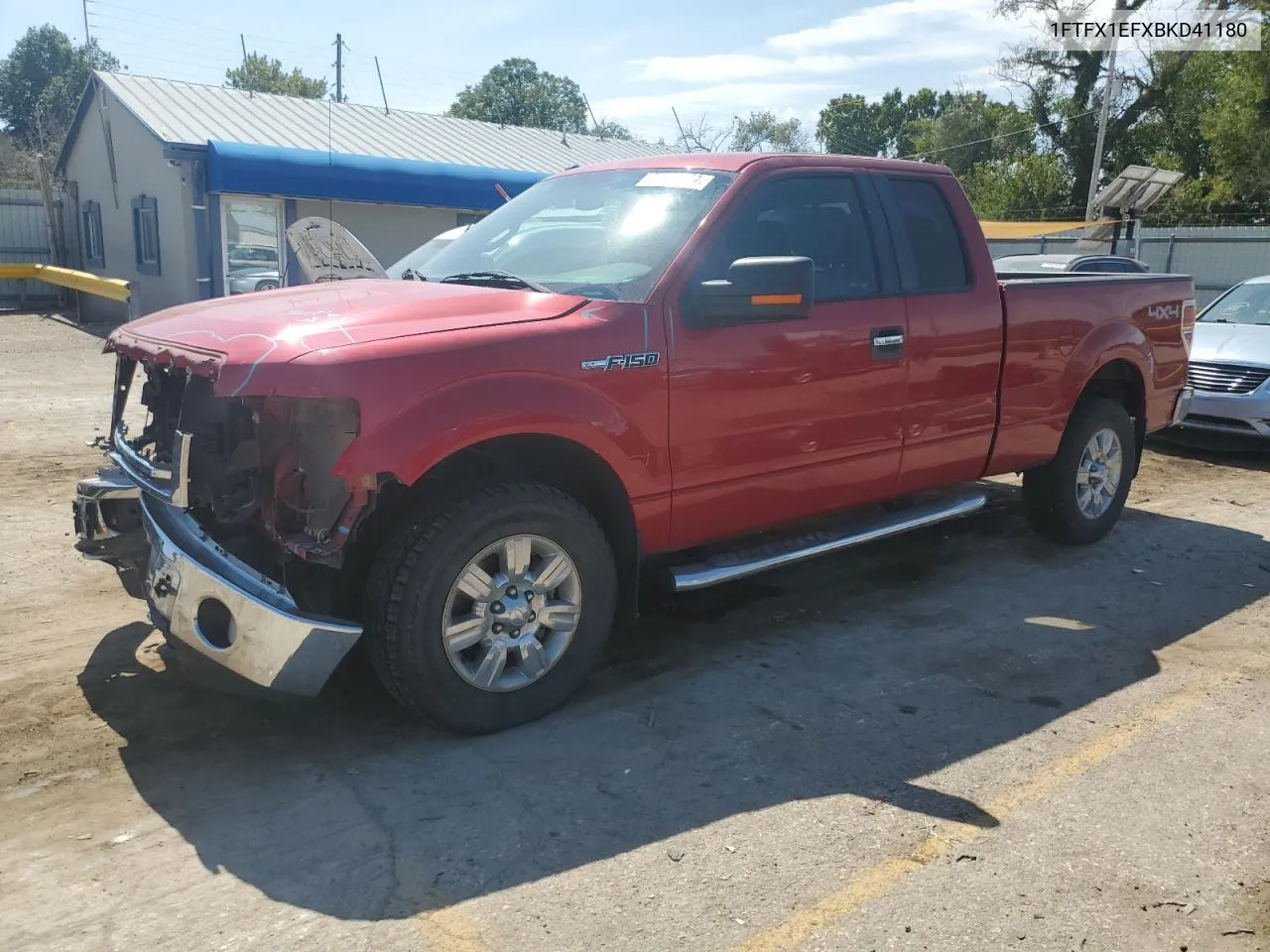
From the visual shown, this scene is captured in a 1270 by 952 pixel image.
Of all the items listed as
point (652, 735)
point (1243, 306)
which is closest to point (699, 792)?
point (652, 735)

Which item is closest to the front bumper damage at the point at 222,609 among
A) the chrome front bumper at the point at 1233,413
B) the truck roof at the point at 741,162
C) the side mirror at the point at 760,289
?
the side mirror at the point at 760,289

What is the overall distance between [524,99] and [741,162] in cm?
7920

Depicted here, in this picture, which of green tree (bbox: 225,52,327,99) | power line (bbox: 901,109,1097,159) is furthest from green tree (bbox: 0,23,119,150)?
power line (bbox: 901,109,1097,159)

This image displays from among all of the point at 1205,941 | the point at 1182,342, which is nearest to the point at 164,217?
the point at 1182,342

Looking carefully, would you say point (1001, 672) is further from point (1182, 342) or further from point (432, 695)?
point (1182, 342)

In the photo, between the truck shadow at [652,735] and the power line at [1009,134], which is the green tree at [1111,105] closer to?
the power line at [1009,134]

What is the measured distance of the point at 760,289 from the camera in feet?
13.1

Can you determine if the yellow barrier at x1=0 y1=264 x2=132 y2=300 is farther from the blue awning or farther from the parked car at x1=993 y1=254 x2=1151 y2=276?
the parked car at x1=993 y1=254 x2=1151 y2=276

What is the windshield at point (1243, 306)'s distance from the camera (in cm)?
1046

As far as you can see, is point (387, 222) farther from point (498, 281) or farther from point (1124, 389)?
point (498, 281)

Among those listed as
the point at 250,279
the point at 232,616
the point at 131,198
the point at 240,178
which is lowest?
the point at 232,616

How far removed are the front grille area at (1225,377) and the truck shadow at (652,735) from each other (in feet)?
13.7

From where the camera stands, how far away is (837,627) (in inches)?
200

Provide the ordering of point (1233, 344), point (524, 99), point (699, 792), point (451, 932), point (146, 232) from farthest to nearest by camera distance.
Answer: point (524, 99), point (146, 232), point (1233, 344), point (699, 792), point (451, 932)
